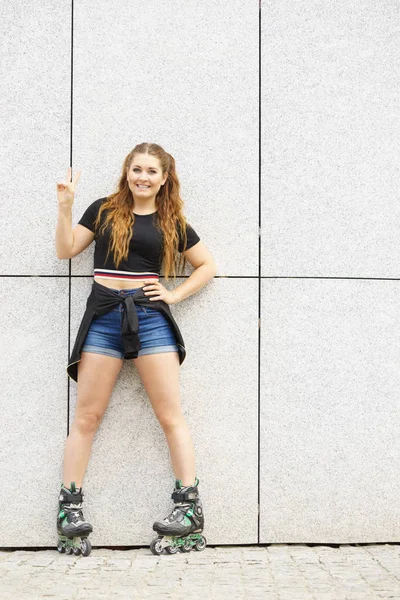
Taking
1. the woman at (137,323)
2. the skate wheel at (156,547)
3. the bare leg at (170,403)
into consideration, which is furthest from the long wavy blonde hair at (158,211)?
the skate wheel at (156,547)

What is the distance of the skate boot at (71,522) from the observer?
14.7 feet

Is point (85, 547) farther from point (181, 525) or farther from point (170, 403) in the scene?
point (170, 403)

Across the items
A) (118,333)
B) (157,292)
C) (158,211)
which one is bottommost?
(118,333)

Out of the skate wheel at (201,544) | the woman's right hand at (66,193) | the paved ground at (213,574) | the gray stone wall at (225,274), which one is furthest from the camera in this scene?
the gray stone wall at (225,274)

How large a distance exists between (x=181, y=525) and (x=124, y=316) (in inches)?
Result: 48.8

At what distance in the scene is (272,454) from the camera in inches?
189

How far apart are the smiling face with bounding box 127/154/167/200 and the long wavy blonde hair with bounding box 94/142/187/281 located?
0.04 m

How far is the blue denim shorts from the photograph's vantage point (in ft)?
14.8

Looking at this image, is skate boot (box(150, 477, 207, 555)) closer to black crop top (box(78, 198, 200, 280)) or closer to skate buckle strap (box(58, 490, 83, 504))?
skate buckle strap (box(58, 490, 83, 504))

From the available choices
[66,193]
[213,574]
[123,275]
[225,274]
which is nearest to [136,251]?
[123,275]

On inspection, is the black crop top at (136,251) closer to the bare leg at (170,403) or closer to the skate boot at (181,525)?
the bare leg at (170,403)

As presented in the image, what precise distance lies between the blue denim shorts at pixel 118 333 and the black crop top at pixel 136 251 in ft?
0.36

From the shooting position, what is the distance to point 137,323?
4414 millimetres

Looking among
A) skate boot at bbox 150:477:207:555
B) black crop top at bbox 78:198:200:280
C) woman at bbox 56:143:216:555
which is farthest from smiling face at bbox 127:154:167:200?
skate boot at bbox 150:477:207:555
